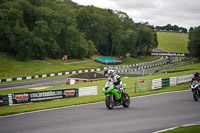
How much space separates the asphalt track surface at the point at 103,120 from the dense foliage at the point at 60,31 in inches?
2256

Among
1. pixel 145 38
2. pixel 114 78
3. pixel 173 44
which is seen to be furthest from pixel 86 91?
pixel 173 44

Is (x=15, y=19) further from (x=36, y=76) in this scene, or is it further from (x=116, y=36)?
(x=116, y=36)

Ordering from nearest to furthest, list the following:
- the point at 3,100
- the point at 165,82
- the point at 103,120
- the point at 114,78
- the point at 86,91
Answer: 1. the point at 103,120
2. the point at 114,78
3. the point at 3,100
4. the point at 86,91
5. the point at 165,82

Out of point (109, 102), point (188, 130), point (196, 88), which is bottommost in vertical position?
point (188, 130)

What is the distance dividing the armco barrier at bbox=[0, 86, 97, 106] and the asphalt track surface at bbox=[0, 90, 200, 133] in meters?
7.86

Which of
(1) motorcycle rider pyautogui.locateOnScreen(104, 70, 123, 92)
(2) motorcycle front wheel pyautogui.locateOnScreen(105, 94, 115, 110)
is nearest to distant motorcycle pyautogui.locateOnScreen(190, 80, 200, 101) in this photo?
(1) motorcycle rider pyautogui.locateOnScreen(104, 70, 123, 92)

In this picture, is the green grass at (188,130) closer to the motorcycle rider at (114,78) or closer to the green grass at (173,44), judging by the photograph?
the motorcycle rider at (114,78)

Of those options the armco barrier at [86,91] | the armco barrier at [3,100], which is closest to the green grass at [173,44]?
the armco barrier at [86,91]

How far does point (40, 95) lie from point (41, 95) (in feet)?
0.28

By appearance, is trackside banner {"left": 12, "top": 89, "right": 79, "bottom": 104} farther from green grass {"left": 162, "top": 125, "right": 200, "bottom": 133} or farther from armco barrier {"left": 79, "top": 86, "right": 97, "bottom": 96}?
green grass {"left": 162, "top": 125, "right": 200, "bottom": 133}

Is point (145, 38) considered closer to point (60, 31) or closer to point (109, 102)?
point (60, 31)

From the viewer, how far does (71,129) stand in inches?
437

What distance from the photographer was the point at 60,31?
281ft

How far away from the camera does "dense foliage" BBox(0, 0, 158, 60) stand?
237 ft
